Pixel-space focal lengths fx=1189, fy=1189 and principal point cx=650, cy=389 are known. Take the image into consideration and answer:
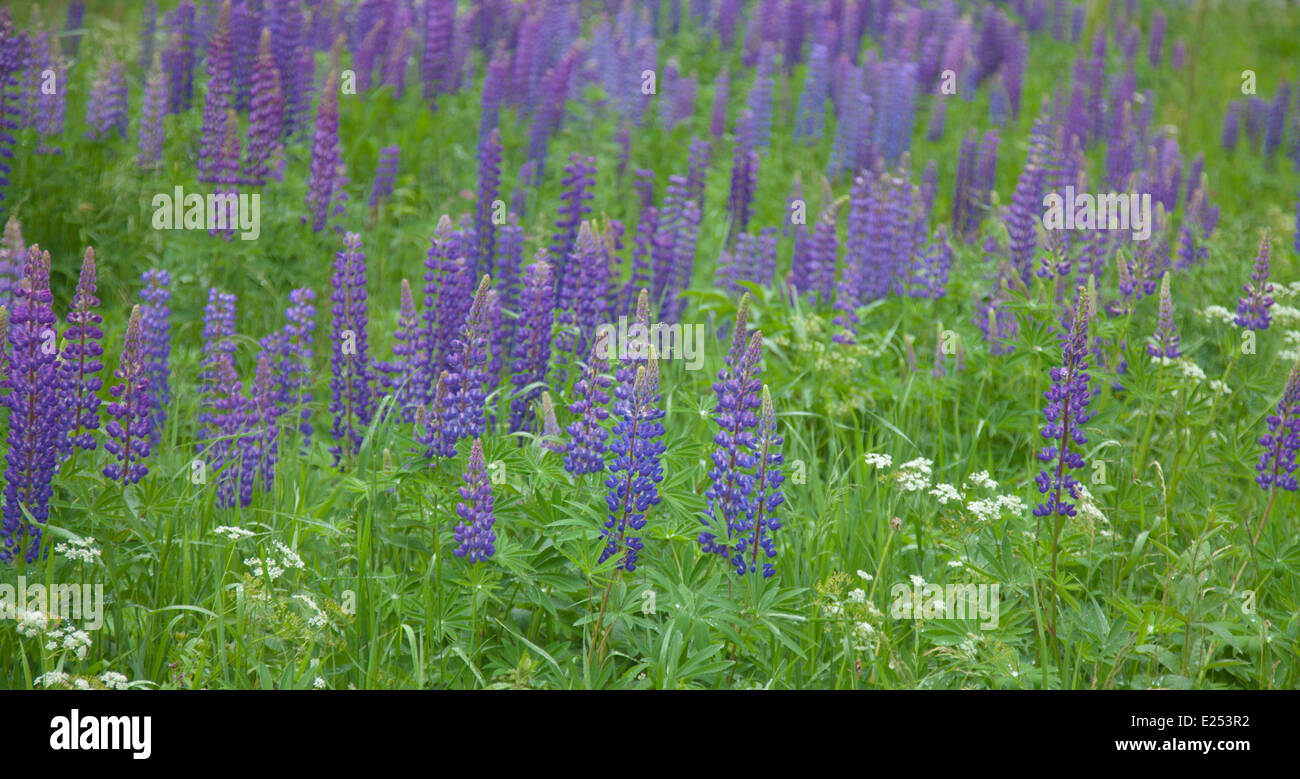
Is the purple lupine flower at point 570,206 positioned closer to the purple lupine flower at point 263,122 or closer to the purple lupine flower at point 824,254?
the purple lupine flower at point 824,254

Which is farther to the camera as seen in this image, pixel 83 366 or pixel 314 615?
pixel 83 366

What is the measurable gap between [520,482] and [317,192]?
11.3 feet

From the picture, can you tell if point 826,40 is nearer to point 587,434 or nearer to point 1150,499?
point 1150,499

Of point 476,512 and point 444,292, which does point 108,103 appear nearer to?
point 444,292

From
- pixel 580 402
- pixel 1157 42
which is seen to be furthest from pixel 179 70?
pixel 1157 42

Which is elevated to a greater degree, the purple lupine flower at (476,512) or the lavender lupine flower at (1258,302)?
the lavender lupine flower at (1258,302)

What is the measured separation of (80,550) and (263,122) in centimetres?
405

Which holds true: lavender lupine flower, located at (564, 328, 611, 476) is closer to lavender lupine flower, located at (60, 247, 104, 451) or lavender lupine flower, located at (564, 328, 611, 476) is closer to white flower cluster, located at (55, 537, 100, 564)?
white flower cluster, located at (55, 537, 100, 564)

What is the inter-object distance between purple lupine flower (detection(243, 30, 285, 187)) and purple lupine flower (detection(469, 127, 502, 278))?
4.27 ft

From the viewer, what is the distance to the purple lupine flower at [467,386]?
14.3 ft

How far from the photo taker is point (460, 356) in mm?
4500

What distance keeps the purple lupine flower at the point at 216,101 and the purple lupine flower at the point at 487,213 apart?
1.52 meters

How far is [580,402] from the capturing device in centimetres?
416

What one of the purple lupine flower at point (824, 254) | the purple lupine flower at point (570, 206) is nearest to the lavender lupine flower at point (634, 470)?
the purple lupine flower at point (570, 206)
